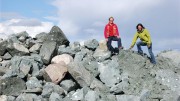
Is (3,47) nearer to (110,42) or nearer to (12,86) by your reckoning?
(12,86)

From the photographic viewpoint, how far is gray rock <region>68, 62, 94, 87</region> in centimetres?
1736

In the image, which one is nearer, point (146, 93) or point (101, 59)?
point (146, 93)

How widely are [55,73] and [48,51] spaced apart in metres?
2.22

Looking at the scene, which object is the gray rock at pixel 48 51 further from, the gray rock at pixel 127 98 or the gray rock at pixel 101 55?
the gray rock at pixel 127 98

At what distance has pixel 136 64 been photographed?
18.9 m

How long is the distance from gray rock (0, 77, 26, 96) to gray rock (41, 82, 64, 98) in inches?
48.5

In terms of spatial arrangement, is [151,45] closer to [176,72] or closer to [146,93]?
[176,72]

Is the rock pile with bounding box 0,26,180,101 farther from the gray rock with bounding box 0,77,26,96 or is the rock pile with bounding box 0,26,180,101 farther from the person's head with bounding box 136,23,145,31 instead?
the person's head with bounding box 136,23,145,31

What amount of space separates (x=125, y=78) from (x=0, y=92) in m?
6.24

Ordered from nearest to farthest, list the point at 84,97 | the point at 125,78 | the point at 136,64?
1. the point at 84,97
2. the point at 125,78
3. the point at 136,64

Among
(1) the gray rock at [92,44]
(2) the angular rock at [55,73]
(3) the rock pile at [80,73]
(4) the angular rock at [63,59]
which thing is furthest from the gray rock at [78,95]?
(1) the gray rock at [92,44]

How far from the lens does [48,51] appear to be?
19625mm

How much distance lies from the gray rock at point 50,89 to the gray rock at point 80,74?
3.26 feet

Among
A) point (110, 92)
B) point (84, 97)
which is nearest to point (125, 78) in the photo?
point (110, 92)
